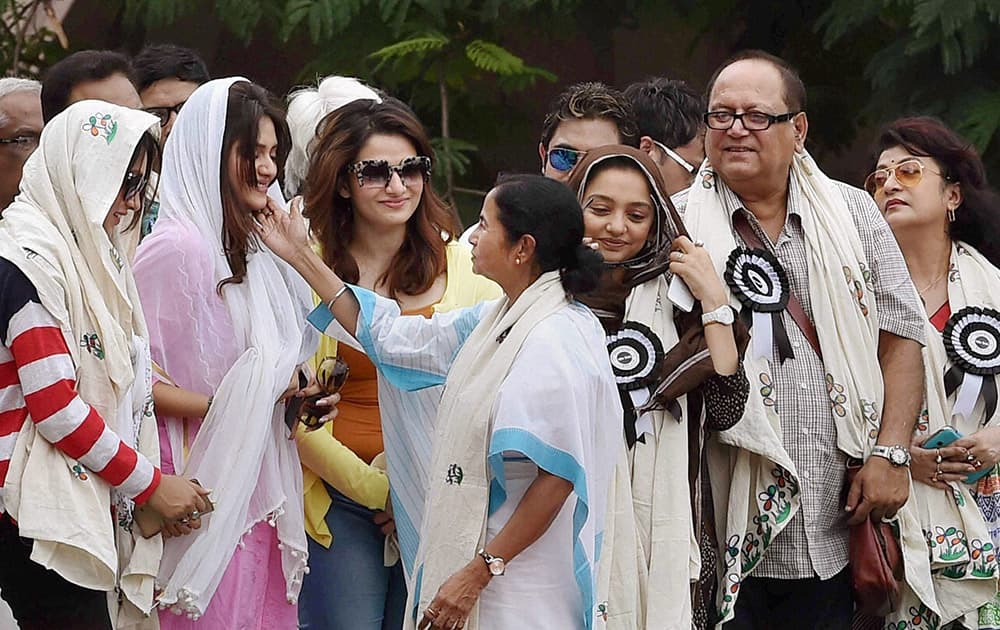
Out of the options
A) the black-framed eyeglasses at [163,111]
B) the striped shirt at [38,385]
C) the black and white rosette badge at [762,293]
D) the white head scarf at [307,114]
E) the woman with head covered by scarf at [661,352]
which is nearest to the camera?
the striped shirt at [38,385]

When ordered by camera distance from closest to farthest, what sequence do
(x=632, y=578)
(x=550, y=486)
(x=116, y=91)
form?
(x=550, y=486) < (x=632, y=578) < (x=116, y=91)

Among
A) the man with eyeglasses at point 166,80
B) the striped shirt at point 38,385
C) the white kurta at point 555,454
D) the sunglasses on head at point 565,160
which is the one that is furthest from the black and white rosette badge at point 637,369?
the man with eyeglasses at point 166,80

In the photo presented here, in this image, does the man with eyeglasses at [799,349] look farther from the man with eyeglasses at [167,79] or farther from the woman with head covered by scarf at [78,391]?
the man with eyeglasses at [167,79]

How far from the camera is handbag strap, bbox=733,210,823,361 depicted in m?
4.45

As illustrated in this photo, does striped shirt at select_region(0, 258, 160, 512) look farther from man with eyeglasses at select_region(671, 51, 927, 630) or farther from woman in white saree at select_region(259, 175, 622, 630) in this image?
man with eyeglasses at select_region(671, 51, 927, 630)

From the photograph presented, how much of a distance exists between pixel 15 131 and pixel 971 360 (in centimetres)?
290

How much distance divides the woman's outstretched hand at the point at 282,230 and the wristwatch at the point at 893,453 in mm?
1659

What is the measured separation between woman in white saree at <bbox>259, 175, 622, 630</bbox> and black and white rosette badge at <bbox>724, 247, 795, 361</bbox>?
0.66 metres

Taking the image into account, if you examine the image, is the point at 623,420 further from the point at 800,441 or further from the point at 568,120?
the point at 568,120

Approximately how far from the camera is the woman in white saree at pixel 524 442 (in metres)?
3.69

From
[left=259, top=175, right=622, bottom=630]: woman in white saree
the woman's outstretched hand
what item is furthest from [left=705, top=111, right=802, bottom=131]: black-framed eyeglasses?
the woman's outstretched hand

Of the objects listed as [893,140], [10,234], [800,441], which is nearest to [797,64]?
[893,140]

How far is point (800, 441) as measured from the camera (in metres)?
4.40

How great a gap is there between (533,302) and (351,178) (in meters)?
0.97
